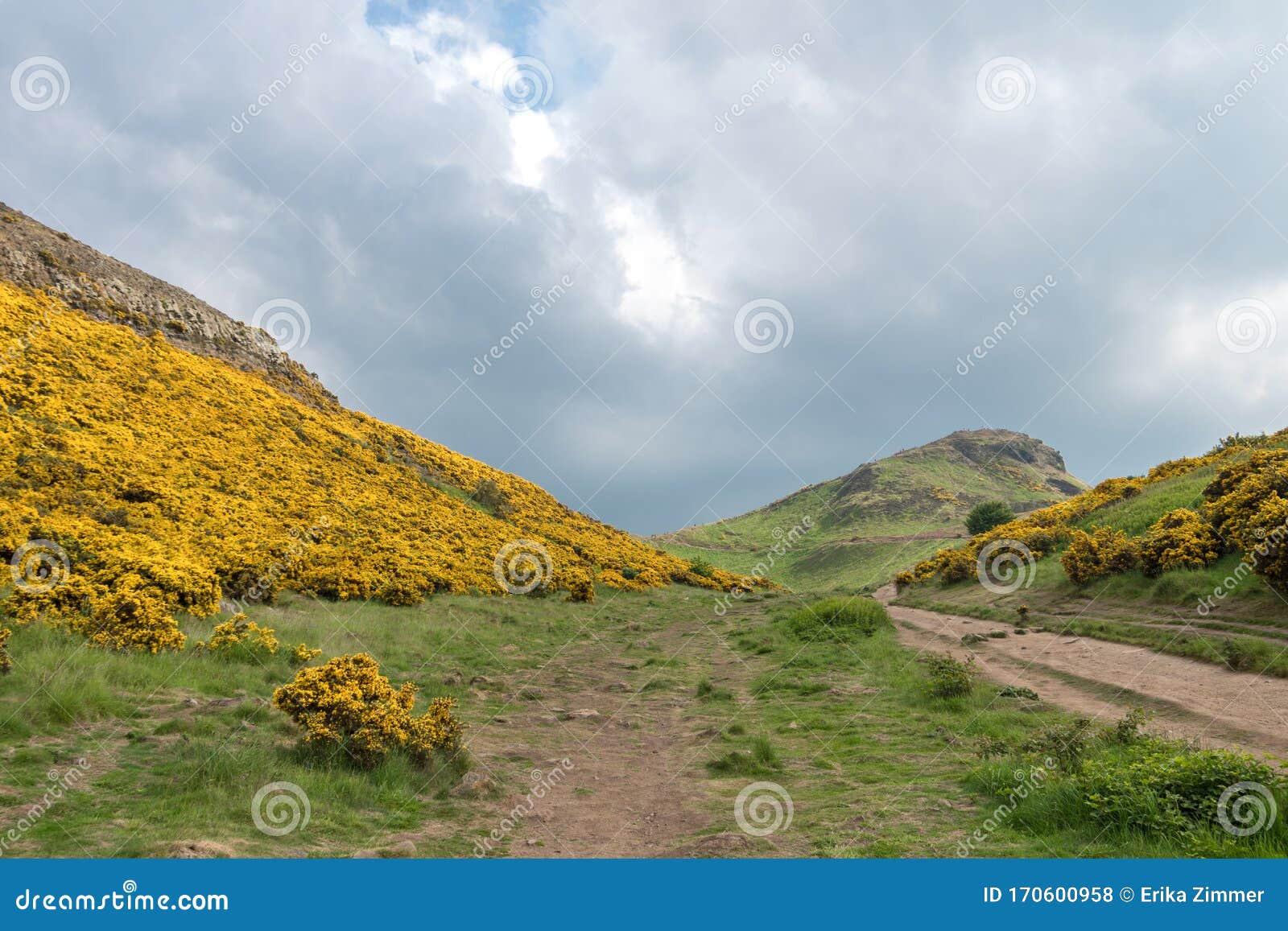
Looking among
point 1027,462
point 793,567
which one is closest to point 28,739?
point 793,567

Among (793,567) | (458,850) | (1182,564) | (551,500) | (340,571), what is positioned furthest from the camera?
(793,567)

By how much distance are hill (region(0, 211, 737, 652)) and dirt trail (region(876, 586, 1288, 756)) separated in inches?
673

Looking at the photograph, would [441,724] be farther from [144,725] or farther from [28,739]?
[28,739]

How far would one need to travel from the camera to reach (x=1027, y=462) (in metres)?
132

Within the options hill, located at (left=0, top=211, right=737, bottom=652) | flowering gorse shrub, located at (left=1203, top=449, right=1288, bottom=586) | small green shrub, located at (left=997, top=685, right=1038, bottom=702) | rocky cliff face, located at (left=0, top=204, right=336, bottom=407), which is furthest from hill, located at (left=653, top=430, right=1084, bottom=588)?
rocky cliff face, located at (left=0, top=204, right=336, bottom=407)

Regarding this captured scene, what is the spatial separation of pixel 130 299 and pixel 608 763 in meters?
35.8

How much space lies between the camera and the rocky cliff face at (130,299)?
27487 mm

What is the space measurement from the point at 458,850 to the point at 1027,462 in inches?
5927

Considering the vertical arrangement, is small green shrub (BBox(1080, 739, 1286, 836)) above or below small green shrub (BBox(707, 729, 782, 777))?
above

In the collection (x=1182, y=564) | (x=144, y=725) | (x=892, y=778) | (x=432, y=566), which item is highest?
(x=1182, y=564)

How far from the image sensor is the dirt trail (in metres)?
9.33

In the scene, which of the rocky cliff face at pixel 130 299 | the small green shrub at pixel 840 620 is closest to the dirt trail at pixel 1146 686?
the small green shrub at pixel 840 620

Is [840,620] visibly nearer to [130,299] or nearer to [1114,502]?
[1114,502]

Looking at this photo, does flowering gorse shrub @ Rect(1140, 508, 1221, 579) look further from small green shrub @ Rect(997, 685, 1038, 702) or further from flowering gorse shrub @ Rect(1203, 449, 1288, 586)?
small green shrub @ Rect(997, 685, 1038, 702)
